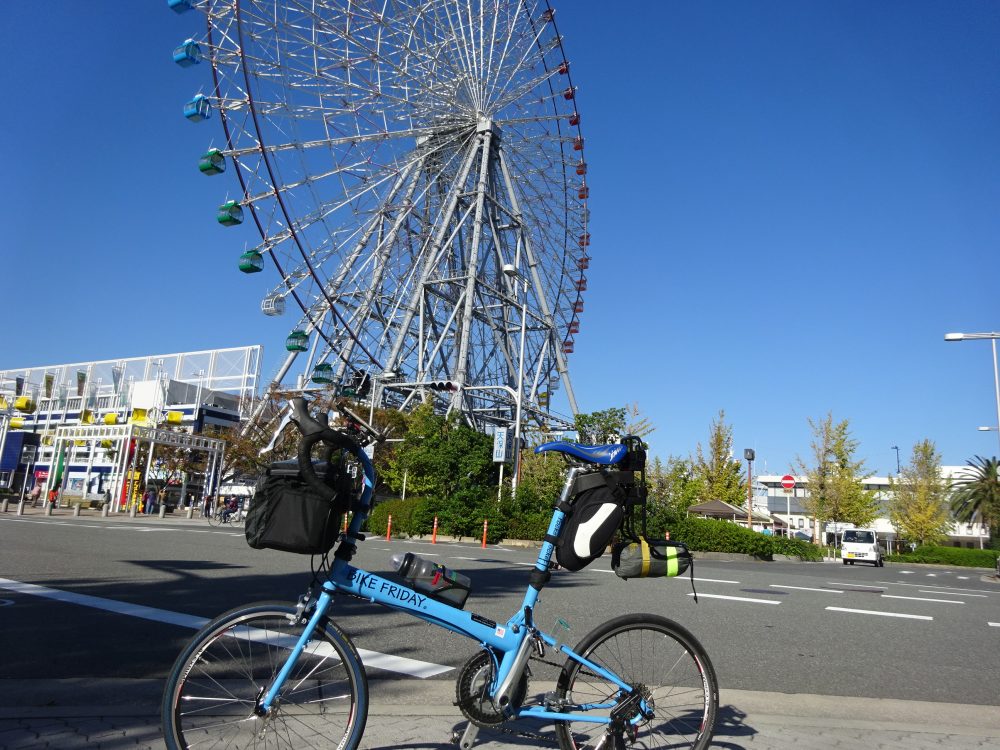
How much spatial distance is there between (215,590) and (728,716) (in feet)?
18.4

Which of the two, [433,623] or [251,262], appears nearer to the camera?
[433,623]

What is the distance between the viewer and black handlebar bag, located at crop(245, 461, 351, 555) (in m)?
2.59

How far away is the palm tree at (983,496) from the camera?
52.2 m

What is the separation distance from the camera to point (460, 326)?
117ft

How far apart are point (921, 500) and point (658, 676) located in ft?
172

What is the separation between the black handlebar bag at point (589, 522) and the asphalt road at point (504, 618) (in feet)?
2.14

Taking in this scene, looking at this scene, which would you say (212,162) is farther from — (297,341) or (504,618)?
(504,618)

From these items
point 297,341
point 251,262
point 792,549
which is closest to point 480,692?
point 251,262

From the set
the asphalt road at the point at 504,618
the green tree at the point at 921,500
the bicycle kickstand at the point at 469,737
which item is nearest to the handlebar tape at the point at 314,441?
the asphalt road at the point at 504,618

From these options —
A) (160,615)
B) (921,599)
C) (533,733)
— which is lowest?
(921,599)

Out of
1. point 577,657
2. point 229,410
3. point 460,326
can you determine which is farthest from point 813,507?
point 229,410

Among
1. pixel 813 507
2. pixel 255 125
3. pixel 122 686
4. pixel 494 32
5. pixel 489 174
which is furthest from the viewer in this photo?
pixel 813 507

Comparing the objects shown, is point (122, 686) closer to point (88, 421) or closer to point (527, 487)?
point (527, 487)

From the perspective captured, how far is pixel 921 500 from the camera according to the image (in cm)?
4741
